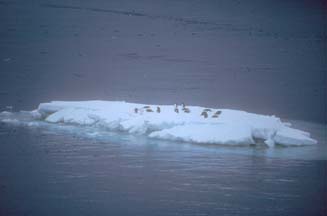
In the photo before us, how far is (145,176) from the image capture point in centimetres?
416

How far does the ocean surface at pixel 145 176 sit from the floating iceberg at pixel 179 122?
3.3 inches

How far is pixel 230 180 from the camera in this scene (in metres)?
4.18

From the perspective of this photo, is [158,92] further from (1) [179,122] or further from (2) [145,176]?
(2) [145,176]

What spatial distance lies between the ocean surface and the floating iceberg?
84 mm

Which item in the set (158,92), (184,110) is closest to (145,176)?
(184,110)

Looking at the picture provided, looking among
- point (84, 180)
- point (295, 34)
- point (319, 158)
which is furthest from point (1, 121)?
point (295, 34)

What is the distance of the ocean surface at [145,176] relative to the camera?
369cm

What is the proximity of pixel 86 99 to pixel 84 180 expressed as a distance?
6.65 ft

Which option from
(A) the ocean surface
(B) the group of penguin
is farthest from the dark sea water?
(B) the group of penguin

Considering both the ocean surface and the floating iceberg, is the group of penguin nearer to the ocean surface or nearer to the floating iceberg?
the floating iceberg

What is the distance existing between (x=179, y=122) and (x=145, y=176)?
0.99 meters

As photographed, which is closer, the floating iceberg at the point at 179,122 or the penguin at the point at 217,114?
the floating iceberg at the point at 179,122

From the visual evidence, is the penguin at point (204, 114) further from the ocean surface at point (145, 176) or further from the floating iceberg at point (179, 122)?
the ocean surface at point (145, 176)

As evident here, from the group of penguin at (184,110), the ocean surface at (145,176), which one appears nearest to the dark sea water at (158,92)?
the ocean surface at (145,176)
